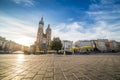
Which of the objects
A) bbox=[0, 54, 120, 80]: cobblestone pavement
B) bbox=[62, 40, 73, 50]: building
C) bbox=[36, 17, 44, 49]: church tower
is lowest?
bbox=[0, 54, 120, 80]: cobblestone pavement

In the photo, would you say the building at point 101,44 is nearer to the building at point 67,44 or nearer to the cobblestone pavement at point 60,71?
the building at point 67,44

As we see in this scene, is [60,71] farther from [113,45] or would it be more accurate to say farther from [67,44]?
[113,45]

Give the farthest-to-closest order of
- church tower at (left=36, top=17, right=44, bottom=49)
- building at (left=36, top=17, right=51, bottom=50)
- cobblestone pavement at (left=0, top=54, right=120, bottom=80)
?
church tower at (left=36, top=17, right=44, bottom=49) < building at (left=36, top=17, right=51, bottom=50) < cobblestone pavement at (left=0, top=54, right=120, bottom=80)

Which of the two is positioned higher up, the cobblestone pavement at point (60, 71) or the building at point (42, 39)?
the building at point (42, 39)

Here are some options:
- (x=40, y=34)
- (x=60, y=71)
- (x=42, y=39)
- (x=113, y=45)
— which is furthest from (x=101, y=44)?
(x=60, y=71)

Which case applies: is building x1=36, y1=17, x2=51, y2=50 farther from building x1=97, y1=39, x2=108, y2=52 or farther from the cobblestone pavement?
the cobblestone pavement

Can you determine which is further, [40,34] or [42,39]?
[42,39]

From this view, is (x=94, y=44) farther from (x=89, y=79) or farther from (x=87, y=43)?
(x=89, y=79)

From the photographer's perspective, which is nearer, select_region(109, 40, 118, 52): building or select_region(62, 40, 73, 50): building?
select_region(109, 40, 118, 52): building

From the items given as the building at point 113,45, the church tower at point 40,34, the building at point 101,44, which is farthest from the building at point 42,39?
the building at point 113,45

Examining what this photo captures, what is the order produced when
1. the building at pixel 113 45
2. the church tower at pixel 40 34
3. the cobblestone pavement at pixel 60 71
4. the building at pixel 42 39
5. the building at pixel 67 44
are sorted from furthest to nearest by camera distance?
1. the building at pixel 67 44
2. the church tower at pixel 40 34
3. the building at pixel 113 45
4. the building at pixel 42 39
5. the cobblestone pavement at pixel 60 71

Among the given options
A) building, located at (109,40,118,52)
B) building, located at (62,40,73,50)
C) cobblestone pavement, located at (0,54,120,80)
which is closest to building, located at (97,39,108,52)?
building, located at (109,40,118,52)

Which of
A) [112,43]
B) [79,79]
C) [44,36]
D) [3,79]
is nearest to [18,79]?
[3,79]

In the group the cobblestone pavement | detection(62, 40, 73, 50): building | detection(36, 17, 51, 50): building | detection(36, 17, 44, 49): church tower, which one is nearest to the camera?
the cobblestone pavement
